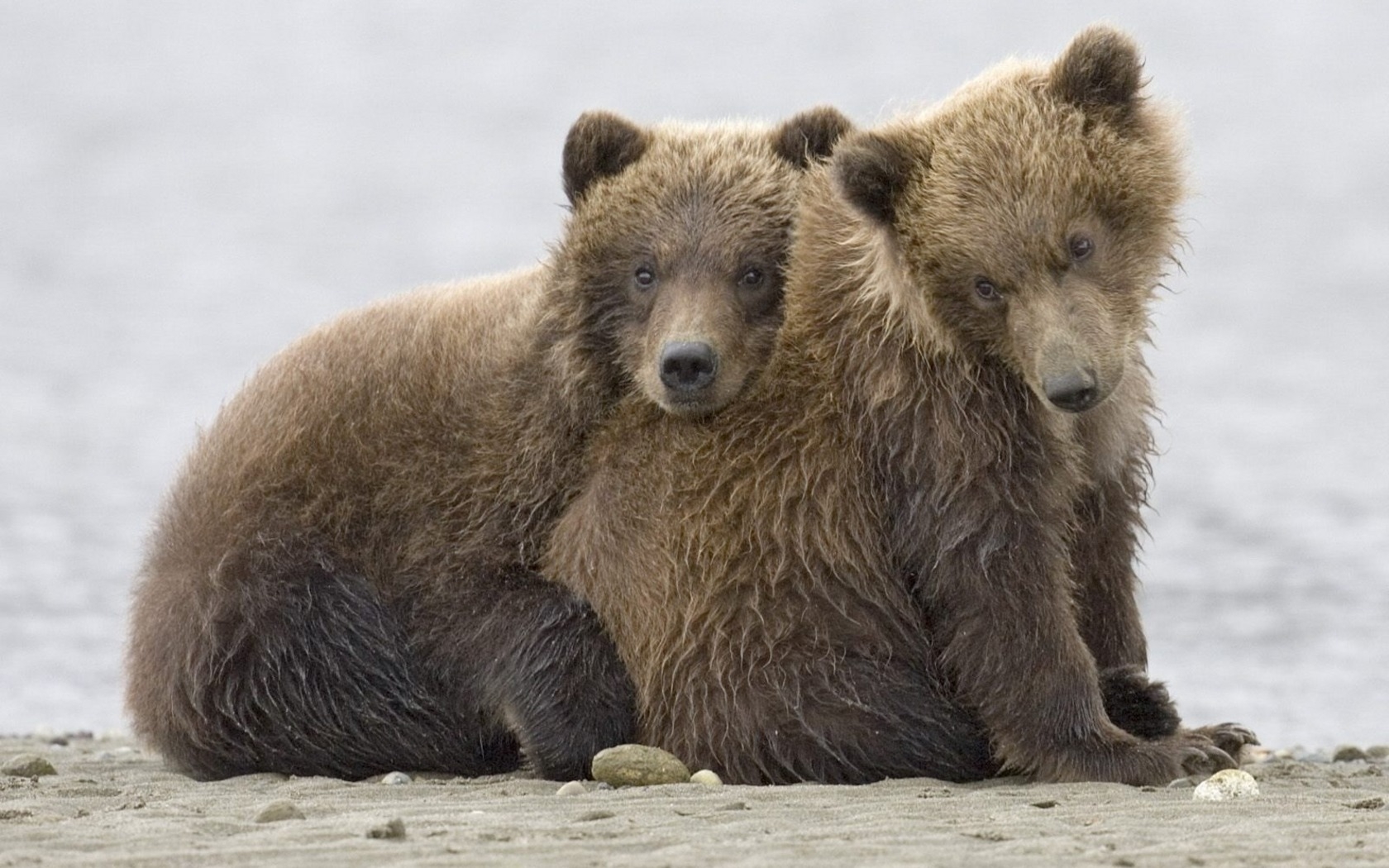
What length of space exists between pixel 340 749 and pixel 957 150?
125 inches

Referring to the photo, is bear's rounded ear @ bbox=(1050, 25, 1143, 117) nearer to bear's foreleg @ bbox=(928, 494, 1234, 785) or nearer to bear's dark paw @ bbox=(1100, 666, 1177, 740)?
bear's foreleg @ bbox=(928, 494, 1234, 785)

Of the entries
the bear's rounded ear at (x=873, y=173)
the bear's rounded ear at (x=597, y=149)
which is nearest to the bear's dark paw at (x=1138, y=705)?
the bear's rounded ear at (x=873, y=173)

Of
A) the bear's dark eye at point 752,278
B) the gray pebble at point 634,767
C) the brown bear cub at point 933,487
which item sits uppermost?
the bear's dark eye at point 752,278

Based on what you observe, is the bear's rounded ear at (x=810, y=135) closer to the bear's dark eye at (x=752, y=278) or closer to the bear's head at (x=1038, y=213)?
the bear's dark eye at (x=752, y=278)

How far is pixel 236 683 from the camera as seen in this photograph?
7.98 m

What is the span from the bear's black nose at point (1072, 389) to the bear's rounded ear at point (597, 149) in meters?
2.53

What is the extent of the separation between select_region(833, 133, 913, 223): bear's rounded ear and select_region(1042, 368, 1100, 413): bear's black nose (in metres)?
0.98

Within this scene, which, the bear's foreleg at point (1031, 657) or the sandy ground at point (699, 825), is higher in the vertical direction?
the bear's foreleg at point (1031, 657)

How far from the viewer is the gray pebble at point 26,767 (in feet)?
26.2

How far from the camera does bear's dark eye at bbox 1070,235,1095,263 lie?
23.0 feet

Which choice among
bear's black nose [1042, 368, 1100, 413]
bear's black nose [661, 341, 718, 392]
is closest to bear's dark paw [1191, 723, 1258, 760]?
bear's black nose [1042, 368, 1100, 413]

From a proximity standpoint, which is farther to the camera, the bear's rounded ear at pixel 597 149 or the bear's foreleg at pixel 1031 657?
the bear's rounded ear at pixel 597 149

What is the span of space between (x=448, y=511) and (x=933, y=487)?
76.4 inches

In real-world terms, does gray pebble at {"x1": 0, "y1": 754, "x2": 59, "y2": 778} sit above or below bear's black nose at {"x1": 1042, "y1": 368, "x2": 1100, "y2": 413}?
below
